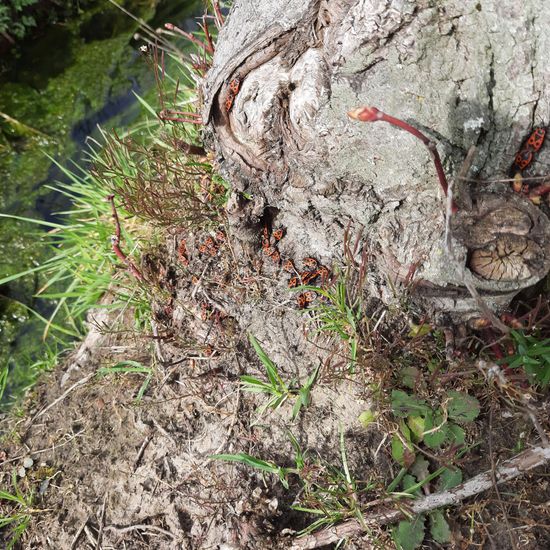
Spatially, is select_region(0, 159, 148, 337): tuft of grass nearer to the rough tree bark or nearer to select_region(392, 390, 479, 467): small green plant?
the rough tree bark

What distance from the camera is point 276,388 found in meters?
2.09

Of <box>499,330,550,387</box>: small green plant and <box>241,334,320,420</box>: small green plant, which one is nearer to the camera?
<box>499,330,550,387</box>: small green plant

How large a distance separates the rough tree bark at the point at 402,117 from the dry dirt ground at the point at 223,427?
330 mm

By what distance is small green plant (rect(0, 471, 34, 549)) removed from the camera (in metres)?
2.39

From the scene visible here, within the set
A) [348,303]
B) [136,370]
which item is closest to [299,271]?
[348,303]

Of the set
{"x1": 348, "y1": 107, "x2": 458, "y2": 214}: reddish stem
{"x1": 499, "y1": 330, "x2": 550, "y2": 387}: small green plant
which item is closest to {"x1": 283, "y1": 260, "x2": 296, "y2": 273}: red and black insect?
{"x1": 348, "y1": 107, "x2": 458, "y2": 214}: reddish stem

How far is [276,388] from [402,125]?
1130mm

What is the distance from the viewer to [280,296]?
223 cm

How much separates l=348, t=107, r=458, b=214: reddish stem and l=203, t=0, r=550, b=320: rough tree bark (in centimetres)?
10

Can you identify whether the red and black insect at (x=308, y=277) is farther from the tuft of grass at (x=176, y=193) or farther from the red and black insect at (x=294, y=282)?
the tuft of grass at (x=176, y=193)

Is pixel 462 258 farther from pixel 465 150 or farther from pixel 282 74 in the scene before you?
pixel 282 74

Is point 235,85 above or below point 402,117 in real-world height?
above

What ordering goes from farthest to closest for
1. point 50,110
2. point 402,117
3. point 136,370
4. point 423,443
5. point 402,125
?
point 50,110 < point 136,370 < point 423,443 < point 402,117 < point 402,125

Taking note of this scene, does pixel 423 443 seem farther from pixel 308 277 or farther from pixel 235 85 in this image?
pixel 235 85
